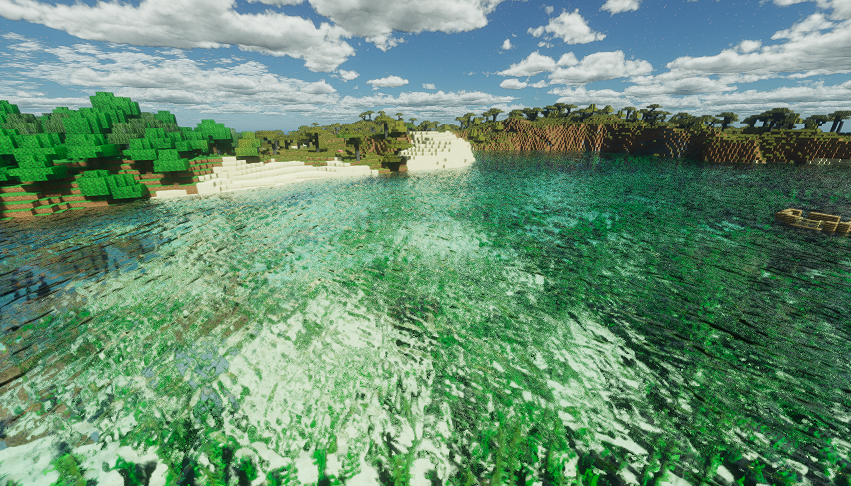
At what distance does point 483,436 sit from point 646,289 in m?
11.6

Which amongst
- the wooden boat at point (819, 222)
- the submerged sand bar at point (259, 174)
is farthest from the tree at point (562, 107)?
the wooden boat at point (819, 222)

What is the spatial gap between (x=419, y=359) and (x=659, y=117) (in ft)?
541

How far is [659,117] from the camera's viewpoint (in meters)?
126

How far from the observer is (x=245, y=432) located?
23.8 feet

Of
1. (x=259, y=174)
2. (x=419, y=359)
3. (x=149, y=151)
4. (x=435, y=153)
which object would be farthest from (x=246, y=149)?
(x=419, y=359)

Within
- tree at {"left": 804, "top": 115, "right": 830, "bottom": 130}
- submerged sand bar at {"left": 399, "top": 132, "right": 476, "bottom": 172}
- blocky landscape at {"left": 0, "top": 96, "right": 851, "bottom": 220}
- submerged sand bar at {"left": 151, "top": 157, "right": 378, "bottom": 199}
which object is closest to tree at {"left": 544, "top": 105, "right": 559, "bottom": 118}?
blocky landscape at {"left": 0, "top": 96, "right": 851, "bottom": 220}

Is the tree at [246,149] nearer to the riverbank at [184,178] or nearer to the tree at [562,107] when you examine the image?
the riverbank at [184,178]

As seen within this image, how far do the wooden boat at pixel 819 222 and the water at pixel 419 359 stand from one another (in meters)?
4.52

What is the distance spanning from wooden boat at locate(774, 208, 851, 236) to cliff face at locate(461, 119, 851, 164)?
73.3 metres

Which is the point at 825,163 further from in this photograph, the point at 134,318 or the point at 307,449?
the point at 134,318

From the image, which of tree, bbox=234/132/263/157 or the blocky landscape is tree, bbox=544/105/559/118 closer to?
the blocky landscape

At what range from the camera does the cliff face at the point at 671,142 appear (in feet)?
241

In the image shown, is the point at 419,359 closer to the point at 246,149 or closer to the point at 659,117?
the point at 246,149

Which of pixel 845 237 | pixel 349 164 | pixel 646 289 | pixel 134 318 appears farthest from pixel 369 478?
pixel 349 164
